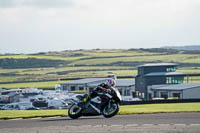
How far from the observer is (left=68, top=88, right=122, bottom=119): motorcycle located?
2486 centimetres

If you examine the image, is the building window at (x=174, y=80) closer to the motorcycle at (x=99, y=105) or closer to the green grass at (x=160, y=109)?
the green grass at (x=160, y=109)

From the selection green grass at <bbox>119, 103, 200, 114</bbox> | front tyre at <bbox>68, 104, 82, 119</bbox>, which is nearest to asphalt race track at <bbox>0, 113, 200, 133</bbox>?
front tyre at <bbox>68, 104, 82, 119</bbox>

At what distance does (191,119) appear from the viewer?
75.5ft

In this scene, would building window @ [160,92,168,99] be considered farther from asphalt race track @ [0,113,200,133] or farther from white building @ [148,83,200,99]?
asphalt race track @ [0,113,200,133]

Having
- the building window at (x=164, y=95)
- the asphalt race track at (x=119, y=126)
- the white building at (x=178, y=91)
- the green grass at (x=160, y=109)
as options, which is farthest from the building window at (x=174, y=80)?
the asphalt race track at (x=119, y=126)

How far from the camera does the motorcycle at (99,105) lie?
24.9 m

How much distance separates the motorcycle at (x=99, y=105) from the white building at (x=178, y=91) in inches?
2262

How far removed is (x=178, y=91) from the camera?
82438mm

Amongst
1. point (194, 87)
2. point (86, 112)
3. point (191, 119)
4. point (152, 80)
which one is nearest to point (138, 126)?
point (191, 119)

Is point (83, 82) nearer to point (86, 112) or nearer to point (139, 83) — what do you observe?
point (139, 83)

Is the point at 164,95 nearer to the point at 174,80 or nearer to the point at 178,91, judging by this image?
the point at 178,91

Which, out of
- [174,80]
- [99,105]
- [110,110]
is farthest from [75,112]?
[174,80]

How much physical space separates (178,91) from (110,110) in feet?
193

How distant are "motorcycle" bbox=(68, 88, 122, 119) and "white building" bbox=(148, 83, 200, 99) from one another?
57467 mm
